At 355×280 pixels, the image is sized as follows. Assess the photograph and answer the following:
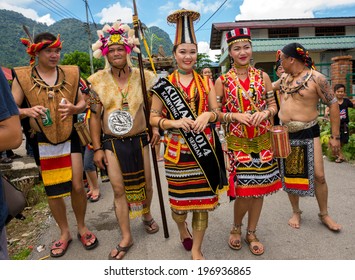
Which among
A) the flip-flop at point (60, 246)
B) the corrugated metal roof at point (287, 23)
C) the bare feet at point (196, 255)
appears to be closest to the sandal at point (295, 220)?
the bare feet at point (196, 255)

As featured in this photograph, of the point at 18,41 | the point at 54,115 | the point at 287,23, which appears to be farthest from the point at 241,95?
the point at 18,41

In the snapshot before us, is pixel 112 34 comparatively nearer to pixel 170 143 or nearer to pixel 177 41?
pixel 177 41

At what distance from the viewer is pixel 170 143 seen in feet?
8.71

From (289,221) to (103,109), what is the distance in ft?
8.16

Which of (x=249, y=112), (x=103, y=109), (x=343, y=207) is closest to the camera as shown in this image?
(x=249, y=112)

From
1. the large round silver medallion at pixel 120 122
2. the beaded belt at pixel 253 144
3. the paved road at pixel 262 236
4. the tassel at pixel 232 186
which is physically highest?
the large round silver medallion at pixel 120 122

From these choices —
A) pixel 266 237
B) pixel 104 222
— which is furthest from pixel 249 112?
pixel 104 222

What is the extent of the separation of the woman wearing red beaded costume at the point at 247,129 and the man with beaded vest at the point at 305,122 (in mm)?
578

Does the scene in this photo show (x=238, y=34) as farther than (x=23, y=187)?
No

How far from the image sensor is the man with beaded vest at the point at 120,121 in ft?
9.57

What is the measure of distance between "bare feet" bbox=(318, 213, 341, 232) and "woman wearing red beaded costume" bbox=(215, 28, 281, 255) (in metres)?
0.91

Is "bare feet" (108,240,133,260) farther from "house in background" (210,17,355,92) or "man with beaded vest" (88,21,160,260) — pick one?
"house in background" (210,17,355,92)

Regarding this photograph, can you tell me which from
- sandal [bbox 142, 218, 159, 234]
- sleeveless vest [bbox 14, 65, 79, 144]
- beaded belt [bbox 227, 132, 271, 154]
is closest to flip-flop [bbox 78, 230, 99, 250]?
sandal [bbox 142, 218, 159, 234]

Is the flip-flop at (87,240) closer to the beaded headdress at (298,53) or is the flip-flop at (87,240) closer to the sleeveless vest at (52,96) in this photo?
the sleeveless vest at (52,96)
